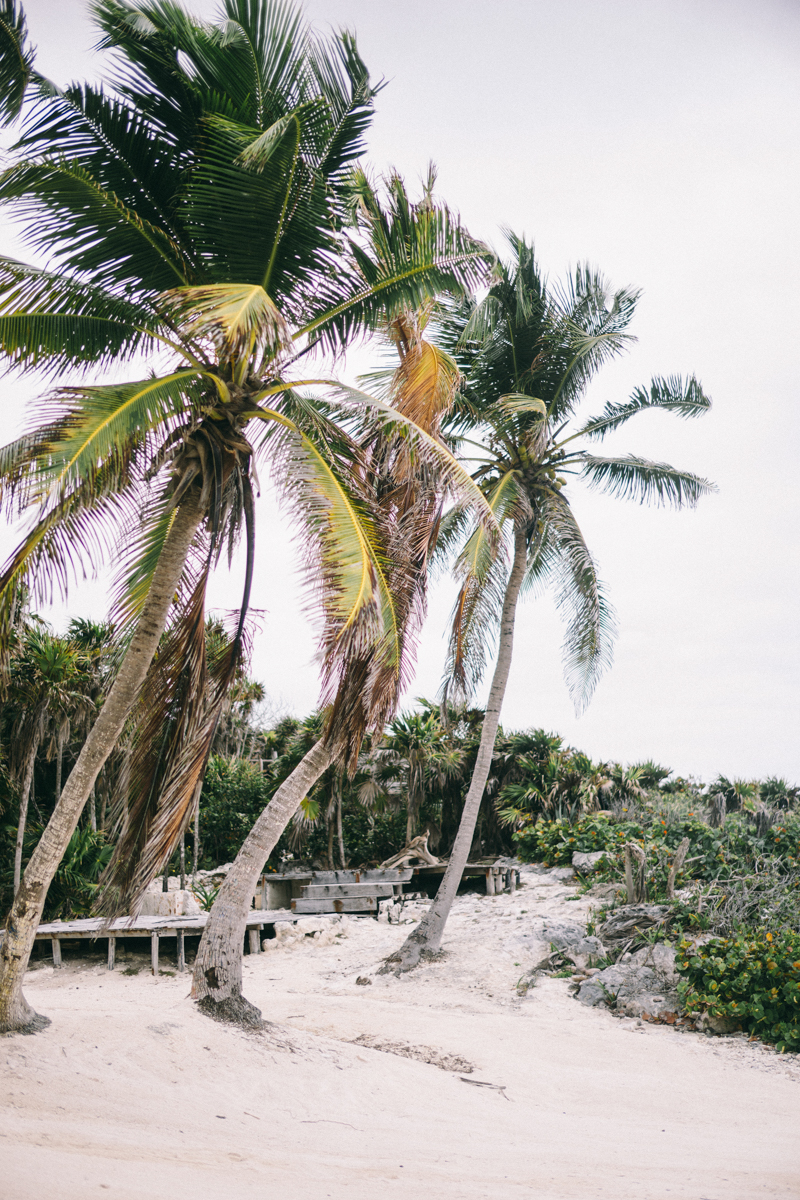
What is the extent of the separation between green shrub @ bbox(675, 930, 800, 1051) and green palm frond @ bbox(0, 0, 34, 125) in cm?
1050

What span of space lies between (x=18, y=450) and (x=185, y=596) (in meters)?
2.05

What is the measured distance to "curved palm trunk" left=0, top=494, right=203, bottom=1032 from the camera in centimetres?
574

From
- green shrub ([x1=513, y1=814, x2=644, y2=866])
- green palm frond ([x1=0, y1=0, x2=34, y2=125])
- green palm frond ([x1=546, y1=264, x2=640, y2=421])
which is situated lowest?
green shrub ([x1=513, y1=814, x2=644, y2=866])

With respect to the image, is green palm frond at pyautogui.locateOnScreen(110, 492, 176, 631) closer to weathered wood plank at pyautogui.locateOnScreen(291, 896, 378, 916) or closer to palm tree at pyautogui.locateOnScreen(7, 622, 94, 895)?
palm tree at pyautogui.locateOnScreen(7, 622, 94, 895)

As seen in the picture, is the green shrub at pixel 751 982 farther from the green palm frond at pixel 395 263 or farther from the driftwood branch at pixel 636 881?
the green palm frond at pixel 395 263

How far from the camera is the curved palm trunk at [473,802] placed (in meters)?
12.1

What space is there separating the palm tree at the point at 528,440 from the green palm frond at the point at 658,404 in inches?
0.7

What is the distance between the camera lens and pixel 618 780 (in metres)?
18.8

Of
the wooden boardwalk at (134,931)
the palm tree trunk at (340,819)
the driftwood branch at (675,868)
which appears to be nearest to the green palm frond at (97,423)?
the wooden boardwalk at (134,931)

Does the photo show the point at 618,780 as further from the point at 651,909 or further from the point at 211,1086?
the point at 211,1086

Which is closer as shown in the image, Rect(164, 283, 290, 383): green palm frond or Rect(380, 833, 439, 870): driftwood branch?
Rect(164, 283, 290, 383): green palm frond

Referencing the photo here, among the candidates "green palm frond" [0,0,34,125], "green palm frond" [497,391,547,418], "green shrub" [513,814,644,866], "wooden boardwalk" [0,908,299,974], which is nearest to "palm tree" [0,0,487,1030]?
"green palm frond" [0,0,34,125]

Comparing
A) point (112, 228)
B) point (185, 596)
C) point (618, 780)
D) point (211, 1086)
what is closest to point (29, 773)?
point (185, 596)

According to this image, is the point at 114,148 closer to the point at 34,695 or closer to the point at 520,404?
the point at 520,404
